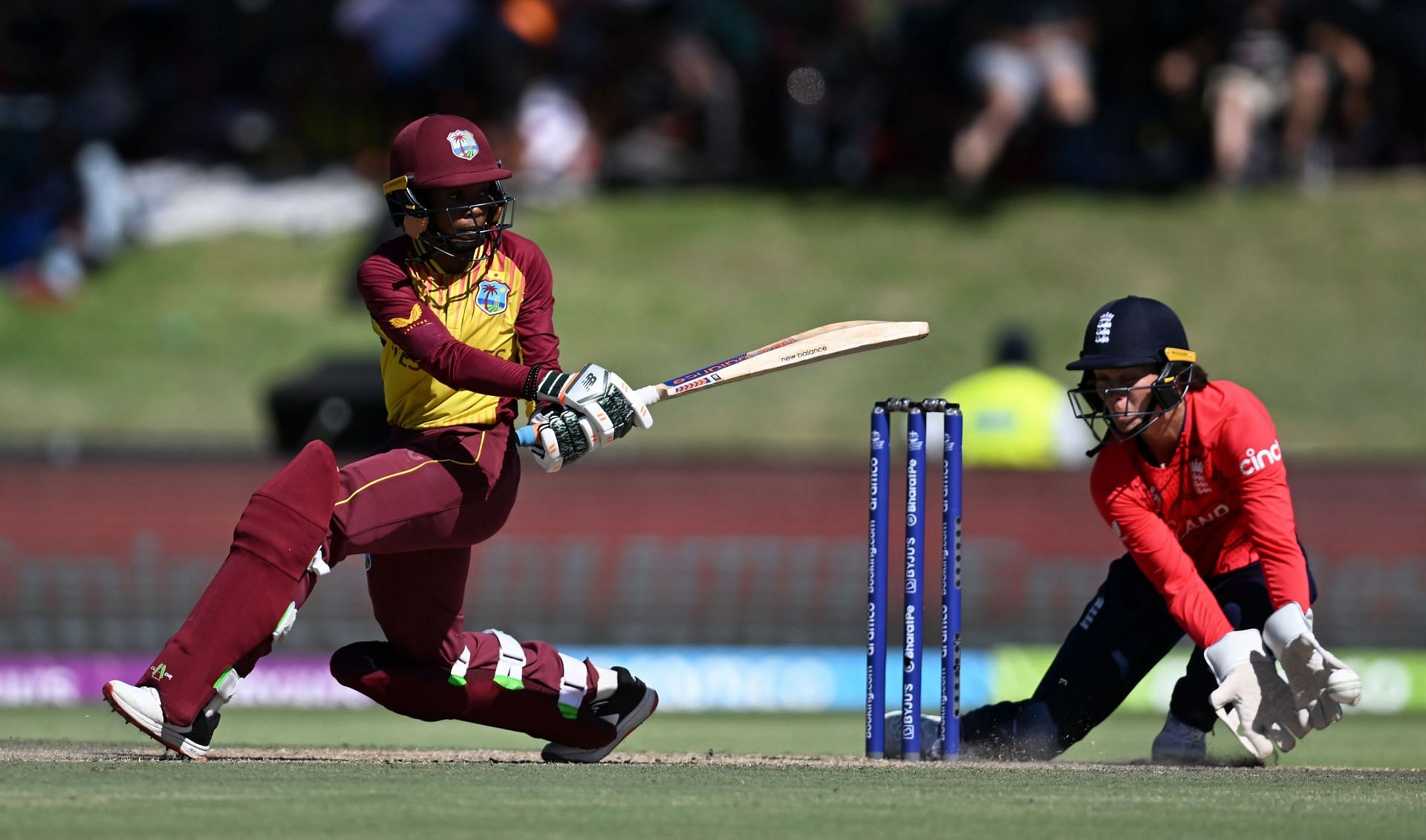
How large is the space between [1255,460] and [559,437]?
1.93m

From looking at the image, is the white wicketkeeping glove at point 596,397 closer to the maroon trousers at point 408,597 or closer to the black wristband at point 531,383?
the black wristband at point 531,383

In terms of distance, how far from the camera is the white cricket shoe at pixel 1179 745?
5.76 m

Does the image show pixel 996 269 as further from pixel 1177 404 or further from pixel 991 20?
pixel 1177 404

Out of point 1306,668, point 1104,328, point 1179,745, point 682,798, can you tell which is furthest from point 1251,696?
point 682,798

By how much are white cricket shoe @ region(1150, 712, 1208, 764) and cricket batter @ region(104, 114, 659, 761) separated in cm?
153

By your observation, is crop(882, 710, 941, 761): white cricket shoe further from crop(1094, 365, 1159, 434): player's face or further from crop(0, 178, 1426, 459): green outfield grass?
crop(0, 178, 1426, 459): green outfield grass

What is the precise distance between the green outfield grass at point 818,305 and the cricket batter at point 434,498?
686 centimetres

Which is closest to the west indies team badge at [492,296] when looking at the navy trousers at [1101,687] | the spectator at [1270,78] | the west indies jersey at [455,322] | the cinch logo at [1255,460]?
the west indies jersey at [455,322]

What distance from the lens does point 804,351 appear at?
17.9 ft

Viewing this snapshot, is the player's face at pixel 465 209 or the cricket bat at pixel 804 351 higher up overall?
the player's face at pixel 465 209

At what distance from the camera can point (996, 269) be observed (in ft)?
44.6

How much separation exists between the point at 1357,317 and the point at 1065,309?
195 cm

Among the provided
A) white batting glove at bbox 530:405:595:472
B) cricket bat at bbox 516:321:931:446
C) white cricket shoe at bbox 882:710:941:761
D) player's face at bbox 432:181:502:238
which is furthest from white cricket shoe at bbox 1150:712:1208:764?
player's face at bbox 432:181:502:238

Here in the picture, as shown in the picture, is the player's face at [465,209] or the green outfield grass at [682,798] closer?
the green outfield grass at [682,798]
